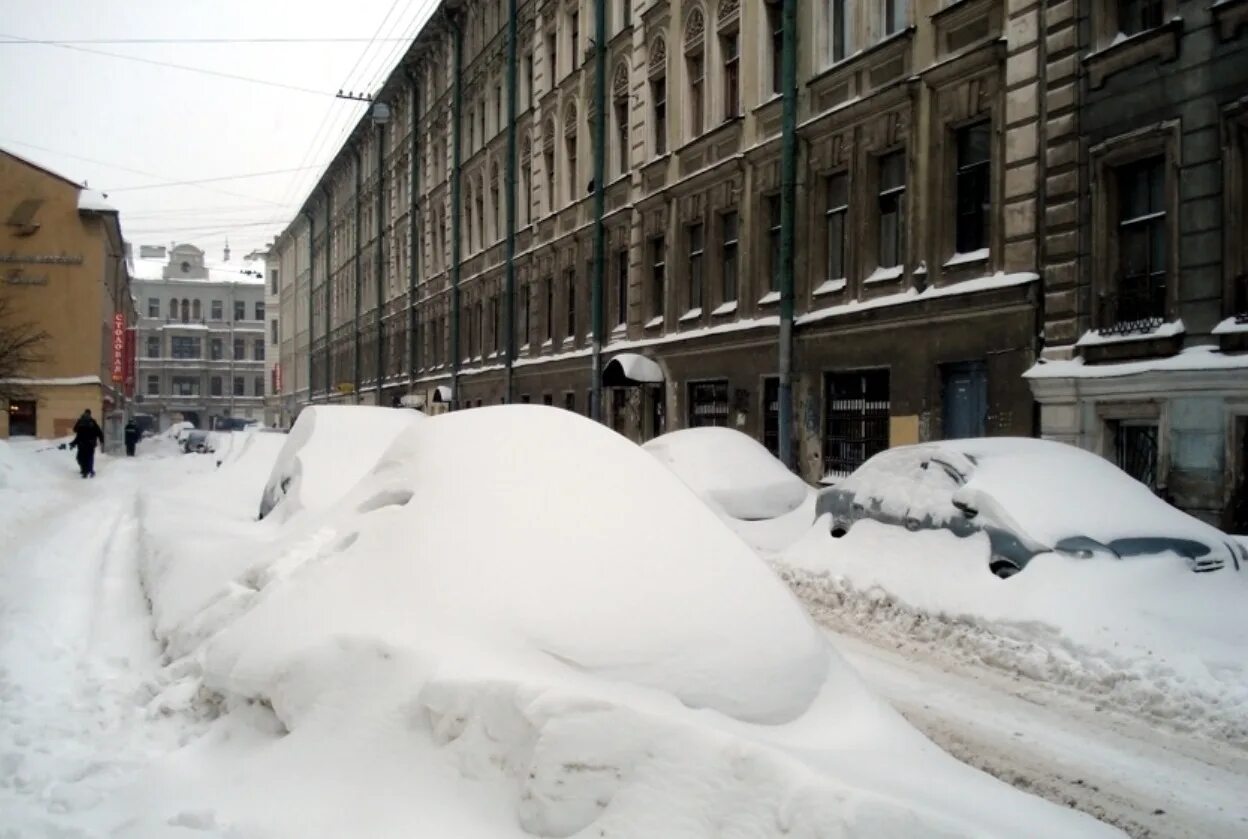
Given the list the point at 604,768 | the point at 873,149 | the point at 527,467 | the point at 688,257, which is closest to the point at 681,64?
the point at 688,257

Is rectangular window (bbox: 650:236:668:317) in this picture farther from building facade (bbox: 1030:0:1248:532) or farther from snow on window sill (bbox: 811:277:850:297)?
building facade (bbox: 1030:0:1248:532)

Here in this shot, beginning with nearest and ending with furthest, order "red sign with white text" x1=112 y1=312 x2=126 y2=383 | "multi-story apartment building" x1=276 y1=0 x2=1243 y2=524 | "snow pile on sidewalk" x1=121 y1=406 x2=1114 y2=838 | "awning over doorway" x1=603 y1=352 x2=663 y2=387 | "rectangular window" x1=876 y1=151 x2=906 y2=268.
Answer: "snow pile on sidewalk" x1=121 y1=406 x2=1114 y2=838, "multi-story apartment building" x1=276 y1=0 x2=1243 y2=524, "rectangular window" x1=876 y1=151 x2=906 y2=268, "awning over doorway" x1=603 y1=352 x2=663 y2=387, "red sign with white text" x1=112 y1=312 x2=126 y2=383

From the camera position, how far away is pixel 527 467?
537 cm

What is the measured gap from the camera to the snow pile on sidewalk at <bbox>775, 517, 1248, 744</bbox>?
21.0ft

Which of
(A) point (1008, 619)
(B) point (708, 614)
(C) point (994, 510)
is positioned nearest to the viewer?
(B) point (708, 614)

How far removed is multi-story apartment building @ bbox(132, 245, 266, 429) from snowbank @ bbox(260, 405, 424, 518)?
80.9m

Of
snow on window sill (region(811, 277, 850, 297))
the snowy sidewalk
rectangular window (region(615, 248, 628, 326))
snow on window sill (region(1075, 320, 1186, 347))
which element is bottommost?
the snowy sidewalk

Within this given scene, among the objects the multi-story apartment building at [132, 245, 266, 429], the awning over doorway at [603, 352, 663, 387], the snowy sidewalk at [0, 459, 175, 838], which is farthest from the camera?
the multi-story apartment building at [132, 245, 266, 429]

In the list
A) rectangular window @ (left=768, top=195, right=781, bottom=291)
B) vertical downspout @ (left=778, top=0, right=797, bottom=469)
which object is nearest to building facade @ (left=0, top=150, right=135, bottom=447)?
rectangular window @ (left=768, top=195, right=781, bottom=291)

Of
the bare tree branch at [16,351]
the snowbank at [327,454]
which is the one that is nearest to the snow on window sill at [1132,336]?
the snowbank at [327,454]

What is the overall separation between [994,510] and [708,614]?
4.77 meters

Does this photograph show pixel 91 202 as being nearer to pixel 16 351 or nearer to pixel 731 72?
pixel 16 351

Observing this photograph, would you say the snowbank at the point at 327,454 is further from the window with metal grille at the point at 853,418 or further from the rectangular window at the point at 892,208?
the rectangular window at the point at 892,208

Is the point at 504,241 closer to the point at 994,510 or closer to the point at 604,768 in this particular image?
the point at 994,510
